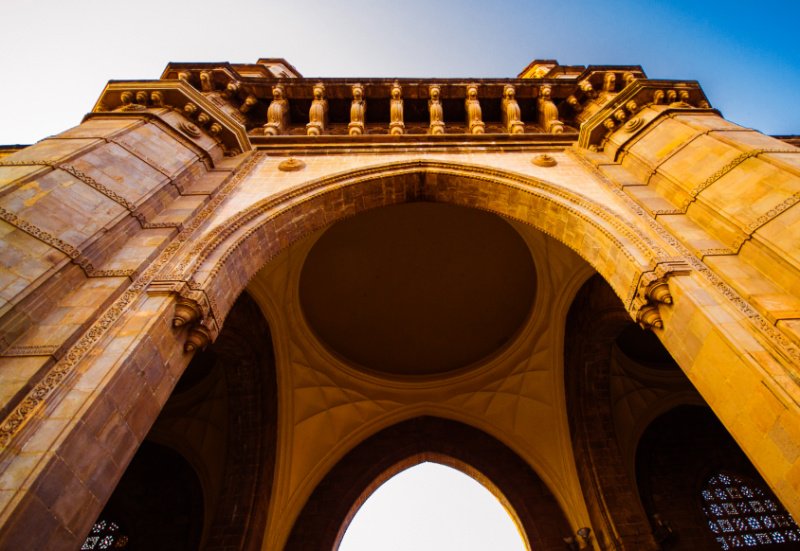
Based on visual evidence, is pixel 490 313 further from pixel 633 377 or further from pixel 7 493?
pixel 7 493

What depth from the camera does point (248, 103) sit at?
317 inches

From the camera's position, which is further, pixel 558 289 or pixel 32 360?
pixel 558 289

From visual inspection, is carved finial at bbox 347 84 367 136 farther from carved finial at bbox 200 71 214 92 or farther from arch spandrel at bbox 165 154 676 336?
carved finial at bbox 200 71 214 92

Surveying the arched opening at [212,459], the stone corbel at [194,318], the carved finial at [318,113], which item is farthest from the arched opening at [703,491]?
the carved finial at [318,113]

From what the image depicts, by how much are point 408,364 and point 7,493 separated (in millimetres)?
9477

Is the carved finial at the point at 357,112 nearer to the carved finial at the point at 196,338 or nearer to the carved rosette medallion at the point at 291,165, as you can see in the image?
the carved rosette medallion at the point at 291,165

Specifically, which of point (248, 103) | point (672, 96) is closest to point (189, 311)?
point (248, 103)

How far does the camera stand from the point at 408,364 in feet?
37.4

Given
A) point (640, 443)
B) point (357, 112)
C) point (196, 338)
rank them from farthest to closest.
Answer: point (640, 443) → point (357, 112) → point (196, 338)

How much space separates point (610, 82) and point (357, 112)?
15.0ft

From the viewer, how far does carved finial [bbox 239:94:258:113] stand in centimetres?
805

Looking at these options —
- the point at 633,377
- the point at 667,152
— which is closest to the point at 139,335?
the point at 667,152

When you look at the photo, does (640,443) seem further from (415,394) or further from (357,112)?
(357,112)

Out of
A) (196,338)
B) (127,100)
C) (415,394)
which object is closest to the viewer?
(196,338)
